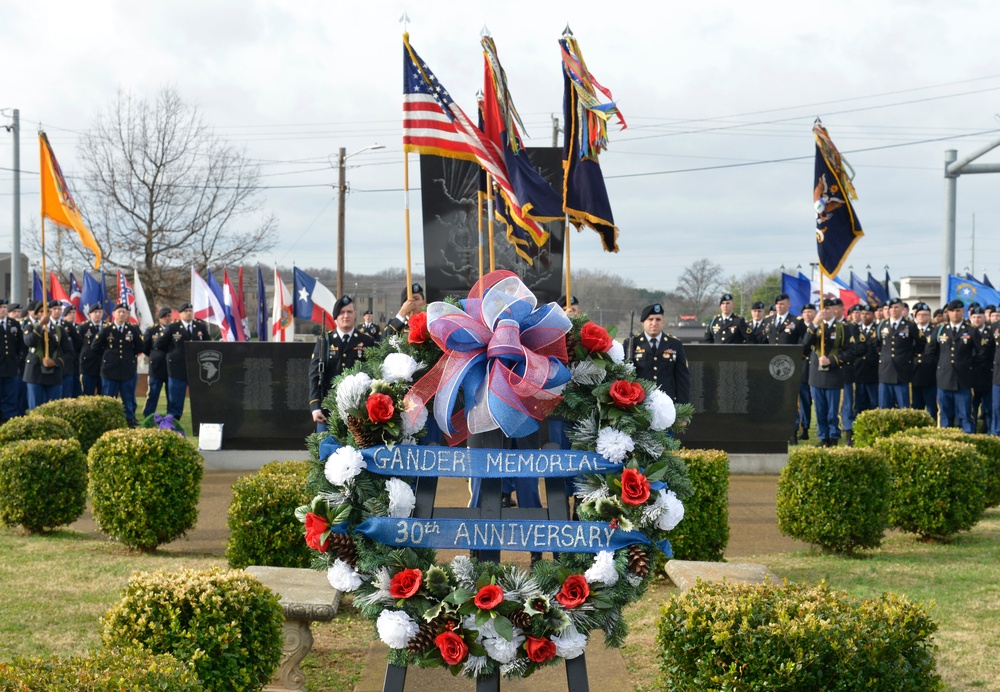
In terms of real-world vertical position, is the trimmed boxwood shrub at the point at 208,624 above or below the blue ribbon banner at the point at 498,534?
below

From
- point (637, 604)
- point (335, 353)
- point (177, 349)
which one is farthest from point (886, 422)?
point (177, 349)

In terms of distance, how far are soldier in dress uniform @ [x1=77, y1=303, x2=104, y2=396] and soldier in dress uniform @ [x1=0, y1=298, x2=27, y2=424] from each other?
37.4 inches

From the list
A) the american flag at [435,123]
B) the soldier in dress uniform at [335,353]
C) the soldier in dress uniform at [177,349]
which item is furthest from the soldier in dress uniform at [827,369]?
the soldier in dress uniform at [177,349]

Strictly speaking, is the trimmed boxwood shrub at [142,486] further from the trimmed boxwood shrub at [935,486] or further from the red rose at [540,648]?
the trimmed boxwood shrub at [935,486]

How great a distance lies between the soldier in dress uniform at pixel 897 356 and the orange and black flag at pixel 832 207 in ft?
11.5

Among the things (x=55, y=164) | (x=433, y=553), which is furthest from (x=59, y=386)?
(x=433, y=553)

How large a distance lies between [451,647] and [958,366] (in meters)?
13.3

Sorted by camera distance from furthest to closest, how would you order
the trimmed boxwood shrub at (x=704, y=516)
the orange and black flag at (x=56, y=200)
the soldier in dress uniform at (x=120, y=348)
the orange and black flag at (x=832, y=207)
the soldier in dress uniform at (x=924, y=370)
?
1. the soldier in dress uniform at (x=120, y=348)
2. the soldier in dress uniform at (x=924, y=370)
3. the orange and black flag at (x=56, y=200)
4. the orange and black flag at (x=832, y=207)
5. the trimmed boxwood shrub at (x=704, y=516)

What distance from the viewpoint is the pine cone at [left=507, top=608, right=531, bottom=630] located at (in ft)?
13.0

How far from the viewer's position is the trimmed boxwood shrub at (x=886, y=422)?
10812 mm

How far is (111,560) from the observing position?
7512mm

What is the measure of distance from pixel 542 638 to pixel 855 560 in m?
4.40

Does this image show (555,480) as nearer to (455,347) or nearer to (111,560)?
(455,347)

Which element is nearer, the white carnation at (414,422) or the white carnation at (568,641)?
the white carnation at (568,641)
